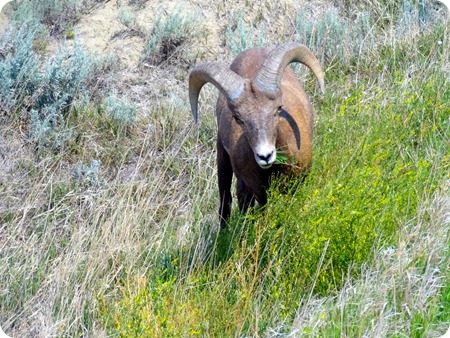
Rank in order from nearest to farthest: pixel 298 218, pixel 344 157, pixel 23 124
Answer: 1. pixel 298 218
2. pixel 344 157
3. pixel 23 124

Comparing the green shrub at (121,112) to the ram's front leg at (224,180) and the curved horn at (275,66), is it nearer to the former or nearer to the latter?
the ram's front leg at (224,180)

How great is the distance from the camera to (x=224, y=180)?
7723 mm

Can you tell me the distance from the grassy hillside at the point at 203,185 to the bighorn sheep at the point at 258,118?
0.23 metres

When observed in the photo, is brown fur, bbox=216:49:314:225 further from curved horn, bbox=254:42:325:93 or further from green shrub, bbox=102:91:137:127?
green shrub, bbox=102:91:137:127

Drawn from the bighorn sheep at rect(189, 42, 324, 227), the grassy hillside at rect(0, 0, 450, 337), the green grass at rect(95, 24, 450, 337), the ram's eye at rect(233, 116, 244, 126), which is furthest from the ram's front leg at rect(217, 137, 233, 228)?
the ram's eye at rect(233, 116, 244, 126)

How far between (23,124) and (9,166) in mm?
800

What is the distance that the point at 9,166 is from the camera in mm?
9008

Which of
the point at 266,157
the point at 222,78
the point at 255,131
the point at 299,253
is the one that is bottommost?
the point at 299,253

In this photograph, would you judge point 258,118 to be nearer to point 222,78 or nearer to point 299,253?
point 222,78

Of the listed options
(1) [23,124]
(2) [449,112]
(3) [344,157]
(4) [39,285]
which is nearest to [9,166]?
(1) [23,124]

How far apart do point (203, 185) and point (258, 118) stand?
2.30 meters

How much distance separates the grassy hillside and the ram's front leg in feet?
0.72

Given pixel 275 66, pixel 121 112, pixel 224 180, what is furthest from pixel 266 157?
pixel 121 112

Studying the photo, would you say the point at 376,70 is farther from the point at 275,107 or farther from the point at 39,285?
the point at 39,285
